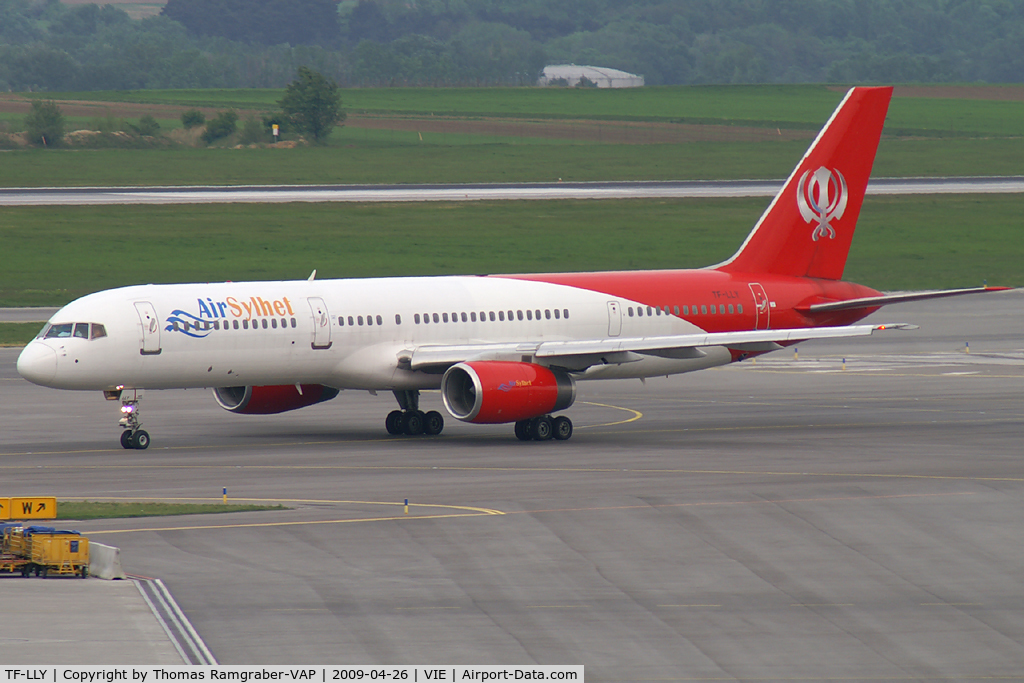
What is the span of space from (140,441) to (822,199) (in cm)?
2333

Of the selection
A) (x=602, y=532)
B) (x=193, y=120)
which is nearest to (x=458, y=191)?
(x=193, y=120)

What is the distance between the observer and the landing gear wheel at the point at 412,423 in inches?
1805

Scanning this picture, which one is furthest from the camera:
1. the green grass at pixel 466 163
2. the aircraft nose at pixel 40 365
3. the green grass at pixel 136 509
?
the green grass at pixel 466 163

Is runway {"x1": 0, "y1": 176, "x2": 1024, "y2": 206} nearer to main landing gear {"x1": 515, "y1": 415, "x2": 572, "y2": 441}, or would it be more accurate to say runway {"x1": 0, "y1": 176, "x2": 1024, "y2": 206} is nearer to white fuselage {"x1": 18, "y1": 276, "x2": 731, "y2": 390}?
white fuselage {"x1": 18, "y1": 276, "x2": 731, "y2": 390}

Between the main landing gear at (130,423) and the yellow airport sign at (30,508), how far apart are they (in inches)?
546

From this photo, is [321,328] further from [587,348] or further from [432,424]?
[587,348]

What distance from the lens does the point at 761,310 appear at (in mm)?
49406

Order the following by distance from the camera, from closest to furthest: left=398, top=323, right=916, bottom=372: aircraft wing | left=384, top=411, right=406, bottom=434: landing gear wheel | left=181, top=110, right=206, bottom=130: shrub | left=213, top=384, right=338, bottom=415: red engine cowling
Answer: left=398, top=323, right=916, bottom=372: aircraft wing → left=213, top=384, right=338, bottom=415: red engine cowling → left=384, top=411, right=406, bottom=434: landing gear wheel → left=181, top=110, right=206, bottom=130: shrub

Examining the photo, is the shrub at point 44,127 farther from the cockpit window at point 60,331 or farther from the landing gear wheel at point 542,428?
the landing gear wheel at point 542,428

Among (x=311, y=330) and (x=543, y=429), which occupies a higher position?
(x=311, y=330)

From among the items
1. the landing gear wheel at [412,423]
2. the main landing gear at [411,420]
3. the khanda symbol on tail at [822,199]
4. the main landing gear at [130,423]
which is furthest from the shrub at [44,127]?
the main landing gear at [130,423]

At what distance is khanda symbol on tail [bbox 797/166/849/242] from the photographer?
51438mm

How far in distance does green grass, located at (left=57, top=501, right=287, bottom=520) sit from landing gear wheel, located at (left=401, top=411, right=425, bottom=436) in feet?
42.6

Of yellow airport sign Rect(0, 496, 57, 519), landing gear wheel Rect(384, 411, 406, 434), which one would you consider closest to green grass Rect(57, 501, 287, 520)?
yellow airport sign Rect(0, 496, 57, 519)
